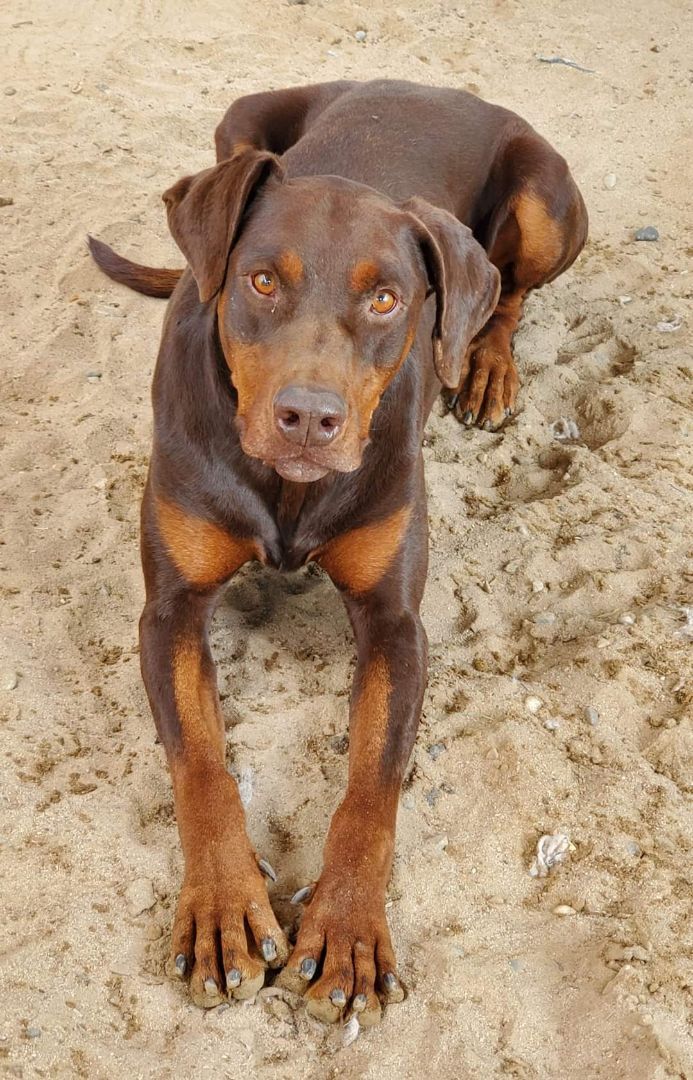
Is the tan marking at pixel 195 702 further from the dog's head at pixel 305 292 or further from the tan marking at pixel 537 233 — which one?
the tan marking at pixel 537 233

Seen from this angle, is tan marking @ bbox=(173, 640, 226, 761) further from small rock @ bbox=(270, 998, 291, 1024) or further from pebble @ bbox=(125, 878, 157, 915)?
small rock @ bbox=(270, 998, 291, 1024)

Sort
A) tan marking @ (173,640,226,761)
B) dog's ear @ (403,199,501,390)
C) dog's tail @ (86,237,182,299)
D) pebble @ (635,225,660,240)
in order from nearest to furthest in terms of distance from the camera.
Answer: tan marking @ (173,640,226,761)
dog's ear @ (403,199,501,390)
dog's tail @ (86,237,182,299)
pebble @ (635,225,660,240)

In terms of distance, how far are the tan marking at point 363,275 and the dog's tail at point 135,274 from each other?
227cm

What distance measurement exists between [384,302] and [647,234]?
352 cm

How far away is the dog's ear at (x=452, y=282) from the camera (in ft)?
10.4

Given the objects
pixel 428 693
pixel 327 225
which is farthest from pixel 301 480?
pixel 428 693

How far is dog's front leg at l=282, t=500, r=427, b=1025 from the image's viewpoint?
2.57 metres

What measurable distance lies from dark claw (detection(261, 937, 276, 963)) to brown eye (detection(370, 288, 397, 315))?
60.6 inches

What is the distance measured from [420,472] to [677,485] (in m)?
1.28

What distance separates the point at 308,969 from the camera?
2.57m

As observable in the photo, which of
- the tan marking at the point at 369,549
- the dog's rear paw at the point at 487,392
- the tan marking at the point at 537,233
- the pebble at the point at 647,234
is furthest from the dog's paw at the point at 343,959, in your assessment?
the pebble at the point at 647,234

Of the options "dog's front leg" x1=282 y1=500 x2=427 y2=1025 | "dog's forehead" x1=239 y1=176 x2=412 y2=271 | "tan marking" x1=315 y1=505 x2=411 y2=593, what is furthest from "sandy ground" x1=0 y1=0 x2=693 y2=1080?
"dog's forehead" x1=239 y1=176 x2=412 y2=271

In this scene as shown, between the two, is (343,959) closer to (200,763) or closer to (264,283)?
(200,763)

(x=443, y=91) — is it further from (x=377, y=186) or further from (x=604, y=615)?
(x=604, y=615)
